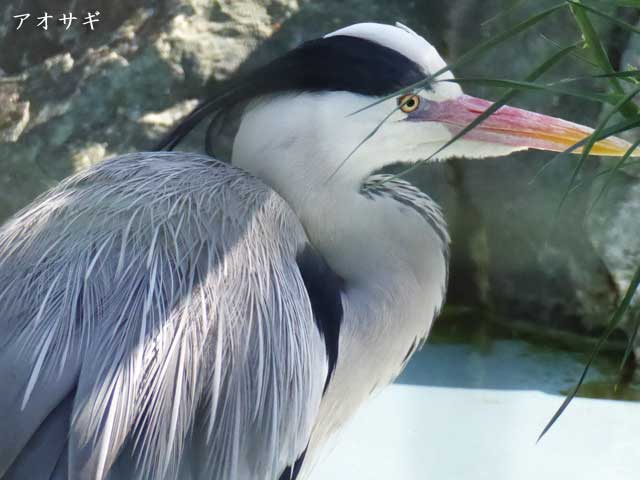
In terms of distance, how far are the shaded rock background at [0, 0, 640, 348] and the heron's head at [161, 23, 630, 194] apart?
122cm

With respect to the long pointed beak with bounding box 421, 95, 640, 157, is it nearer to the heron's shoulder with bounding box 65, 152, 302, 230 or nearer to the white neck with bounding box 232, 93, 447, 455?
the white neck with bounding box 232, 93, 447, 455

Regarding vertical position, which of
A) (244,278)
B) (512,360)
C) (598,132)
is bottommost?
(512,360)

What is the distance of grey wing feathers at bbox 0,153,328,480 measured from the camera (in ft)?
3.99

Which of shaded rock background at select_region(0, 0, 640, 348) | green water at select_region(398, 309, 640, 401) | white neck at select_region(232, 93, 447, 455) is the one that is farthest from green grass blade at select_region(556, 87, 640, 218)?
shaded rock background at select_region(0, 0, 640, 348)

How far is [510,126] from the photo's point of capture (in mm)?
1649

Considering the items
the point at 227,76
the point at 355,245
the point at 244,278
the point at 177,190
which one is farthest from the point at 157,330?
the point at 227,76

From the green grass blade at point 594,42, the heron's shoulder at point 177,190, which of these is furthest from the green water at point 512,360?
the green grass blade at point 594,42

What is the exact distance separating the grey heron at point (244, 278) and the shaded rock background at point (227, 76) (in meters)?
1.18

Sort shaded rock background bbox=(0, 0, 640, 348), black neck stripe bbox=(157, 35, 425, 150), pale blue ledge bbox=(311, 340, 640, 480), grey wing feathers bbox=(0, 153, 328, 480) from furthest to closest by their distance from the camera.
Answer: shaded rock background bbox=(0, 0, 640, 348)
pale blue ledge bbox=(311, 340, 640, 480)
black neck stripe bbox=(157, 35, 425, 150)
grey wing feathers bbox=(0, 153, 328, 480)

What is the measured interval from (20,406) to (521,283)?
6.33ft

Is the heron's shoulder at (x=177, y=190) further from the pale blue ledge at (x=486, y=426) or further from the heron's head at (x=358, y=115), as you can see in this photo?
the pale blue ledge at (x=486, y=426)

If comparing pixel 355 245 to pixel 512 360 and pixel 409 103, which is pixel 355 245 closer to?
pixel 409 103

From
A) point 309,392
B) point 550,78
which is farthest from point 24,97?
point 309,392

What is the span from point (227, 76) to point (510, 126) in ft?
4.90
